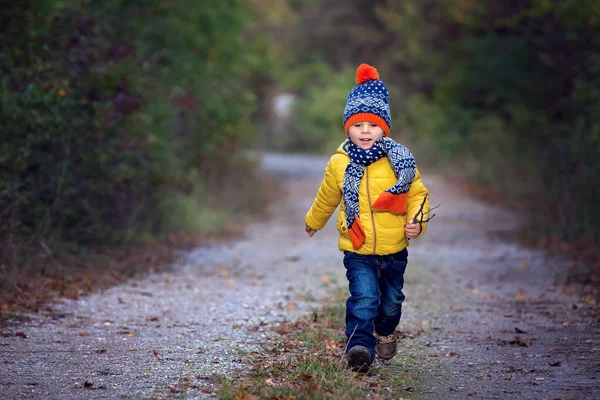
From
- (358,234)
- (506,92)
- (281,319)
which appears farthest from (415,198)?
(506,92)

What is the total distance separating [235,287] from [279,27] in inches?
1632

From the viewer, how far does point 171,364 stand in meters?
5.96

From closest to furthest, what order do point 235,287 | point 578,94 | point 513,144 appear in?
point 235,287 → point 578,94 → point 513,144

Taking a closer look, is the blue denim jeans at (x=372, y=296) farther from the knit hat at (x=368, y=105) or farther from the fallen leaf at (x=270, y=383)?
the knit hat at (x=368, y=105)

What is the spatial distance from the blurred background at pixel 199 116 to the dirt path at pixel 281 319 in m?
1.35

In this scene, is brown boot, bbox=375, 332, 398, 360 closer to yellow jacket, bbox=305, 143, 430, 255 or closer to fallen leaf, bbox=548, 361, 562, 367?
yellow jacket, bbox=305, 143, 430, 255

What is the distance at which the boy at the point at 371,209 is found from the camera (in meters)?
5.77

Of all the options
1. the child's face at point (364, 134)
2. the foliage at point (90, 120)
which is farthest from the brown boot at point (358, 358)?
the foliage at point (90, 120)

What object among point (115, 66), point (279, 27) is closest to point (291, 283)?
point (115, 66)

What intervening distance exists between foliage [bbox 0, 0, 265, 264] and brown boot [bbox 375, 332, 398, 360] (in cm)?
439

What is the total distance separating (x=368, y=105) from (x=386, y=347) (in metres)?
1.75

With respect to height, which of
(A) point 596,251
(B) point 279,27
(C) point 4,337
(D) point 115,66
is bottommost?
(C) point 4,337

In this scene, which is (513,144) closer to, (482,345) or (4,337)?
(482,345)

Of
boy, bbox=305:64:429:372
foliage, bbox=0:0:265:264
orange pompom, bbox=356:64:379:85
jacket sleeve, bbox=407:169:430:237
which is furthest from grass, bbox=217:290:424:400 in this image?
foliage, bbox=0:0:265:264
